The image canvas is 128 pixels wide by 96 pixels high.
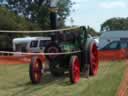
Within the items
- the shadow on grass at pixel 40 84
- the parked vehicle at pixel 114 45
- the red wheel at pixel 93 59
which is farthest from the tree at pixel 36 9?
the shadow on grass at pixel 40 84

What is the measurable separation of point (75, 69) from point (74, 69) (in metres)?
0.18

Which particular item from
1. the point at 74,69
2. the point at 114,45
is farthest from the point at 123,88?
the point at 114,45

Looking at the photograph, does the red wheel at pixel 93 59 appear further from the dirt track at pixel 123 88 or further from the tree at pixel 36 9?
the tree at pixel 36 9

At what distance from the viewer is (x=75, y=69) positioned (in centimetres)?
1520

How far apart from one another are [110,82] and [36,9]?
63.2 m

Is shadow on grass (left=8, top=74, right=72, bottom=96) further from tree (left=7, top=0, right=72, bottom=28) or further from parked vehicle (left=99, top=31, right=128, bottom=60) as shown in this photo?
tree (left=7, top=0, right=72, bottom=28)

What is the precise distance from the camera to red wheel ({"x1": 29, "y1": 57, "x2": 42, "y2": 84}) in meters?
15.0

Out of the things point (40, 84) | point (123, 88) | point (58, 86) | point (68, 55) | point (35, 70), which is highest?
point (68, 55)

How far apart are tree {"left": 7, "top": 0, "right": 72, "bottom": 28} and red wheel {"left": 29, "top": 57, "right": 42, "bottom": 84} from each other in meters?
58.1

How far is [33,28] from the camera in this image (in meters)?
67.4

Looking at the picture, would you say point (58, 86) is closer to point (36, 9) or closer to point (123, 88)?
point (123, 88)

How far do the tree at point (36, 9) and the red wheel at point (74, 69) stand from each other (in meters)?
58.3

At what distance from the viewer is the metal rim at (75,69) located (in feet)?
48.2

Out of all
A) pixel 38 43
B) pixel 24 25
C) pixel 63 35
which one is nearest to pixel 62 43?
pixel 63 35
